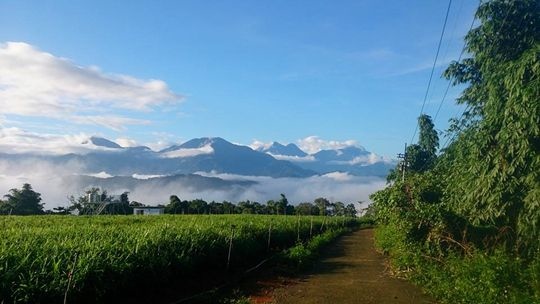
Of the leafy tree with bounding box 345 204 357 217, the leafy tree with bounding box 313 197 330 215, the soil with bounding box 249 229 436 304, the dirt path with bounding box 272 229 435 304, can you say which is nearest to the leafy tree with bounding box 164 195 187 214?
the leafy tree with bounding box 313 197 330 215

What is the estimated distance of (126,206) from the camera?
71688 millimetres

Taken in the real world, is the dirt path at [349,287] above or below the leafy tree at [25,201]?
below

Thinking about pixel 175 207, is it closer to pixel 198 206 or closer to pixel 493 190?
pixel 198 206

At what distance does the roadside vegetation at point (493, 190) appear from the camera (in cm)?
837

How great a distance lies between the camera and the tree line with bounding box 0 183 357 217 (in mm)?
55619

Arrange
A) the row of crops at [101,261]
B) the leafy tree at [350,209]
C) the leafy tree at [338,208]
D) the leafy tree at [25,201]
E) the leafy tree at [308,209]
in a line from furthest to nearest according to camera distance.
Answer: the leafy tree at [350,209], the leafy tree at [338,208], the leafy tree at [308,209], the leafy tree at [25,201], the row of crops at [101,261]

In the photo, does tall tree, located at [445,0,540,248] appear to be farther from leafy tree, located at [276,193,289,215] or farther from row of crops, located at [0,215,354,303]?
leafy tree, located at [276,193,289,215]

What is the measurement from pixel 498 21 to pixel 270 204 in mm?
56507

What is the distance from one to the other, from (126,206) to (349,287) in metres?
63.4

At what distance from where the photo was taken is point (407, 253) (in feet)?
47.6

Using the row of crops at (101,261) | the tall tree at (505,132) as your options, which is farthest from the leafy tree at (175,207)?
the tall tree at (505,132)

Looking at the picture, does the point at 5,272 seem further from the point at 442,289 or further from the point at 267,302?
the point at 442,289

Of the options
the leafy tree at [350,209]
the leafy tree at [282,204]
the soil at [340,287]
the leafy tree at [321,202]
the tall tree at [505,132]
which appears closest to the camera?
the tall tree at [505,132]

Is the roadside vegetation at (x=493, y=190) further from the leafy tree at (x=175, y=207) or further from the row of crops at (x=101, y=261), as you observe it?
the leafy tree at (x=175, y=207)
